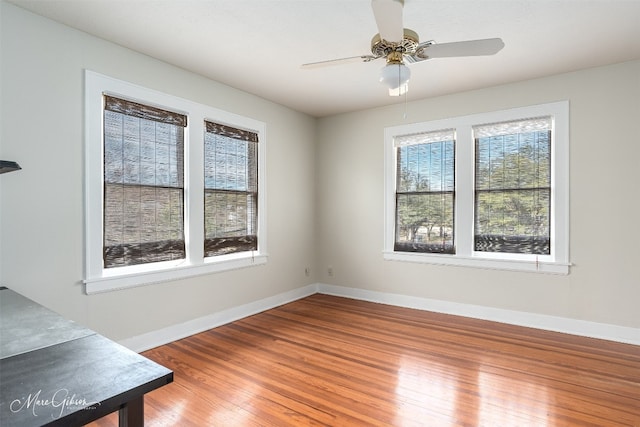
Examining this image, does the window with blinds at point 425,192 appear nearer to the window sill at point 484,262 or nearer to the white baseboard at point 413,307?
the window sill at point 484,262

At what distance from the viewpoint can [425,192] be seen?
4535mm

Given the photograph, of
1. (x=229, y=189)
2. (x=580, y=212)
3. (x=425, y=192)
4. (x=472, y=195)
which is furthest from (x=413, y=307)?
(x=229, y=189)

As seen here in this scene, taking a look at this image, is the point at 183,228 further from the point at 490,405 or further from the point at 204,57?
the point at 490,405

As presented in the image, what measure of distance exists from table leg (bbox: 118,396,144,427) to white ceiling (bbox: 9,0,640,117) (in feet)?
7.86

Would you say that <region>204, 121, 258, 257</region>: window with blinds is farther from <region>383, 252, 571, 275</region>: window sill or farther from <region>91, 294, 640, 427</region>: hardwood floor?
<region>383, 252, 571, 275</region>: window sill

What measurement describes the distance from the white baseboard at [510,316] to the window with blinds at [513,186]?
70cm

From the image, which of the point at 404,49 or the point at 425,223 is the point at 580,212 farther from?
the point at 404,49

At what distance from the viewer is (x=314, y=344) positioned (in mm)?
3336

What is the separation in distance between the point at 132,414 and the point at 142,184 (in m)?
2.52

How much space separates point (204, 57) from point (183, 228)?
5.45 feet

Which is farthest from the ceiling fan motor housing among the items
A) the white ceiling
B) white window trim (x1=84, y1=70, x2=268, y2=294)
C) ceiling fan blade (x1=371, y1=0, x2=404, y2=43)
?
white window trim (x1=84, y1=70, x2=268, y2=294)

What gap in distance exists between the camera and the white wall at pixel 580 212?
3381mm

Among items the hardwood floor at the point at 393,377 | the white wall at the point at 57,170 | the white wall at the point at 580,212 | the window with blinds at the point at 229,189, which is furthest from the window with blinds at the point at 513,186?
the white wall at the point at 57,170

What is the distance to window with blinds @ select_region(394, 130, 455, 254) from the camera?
4371 millimetres
